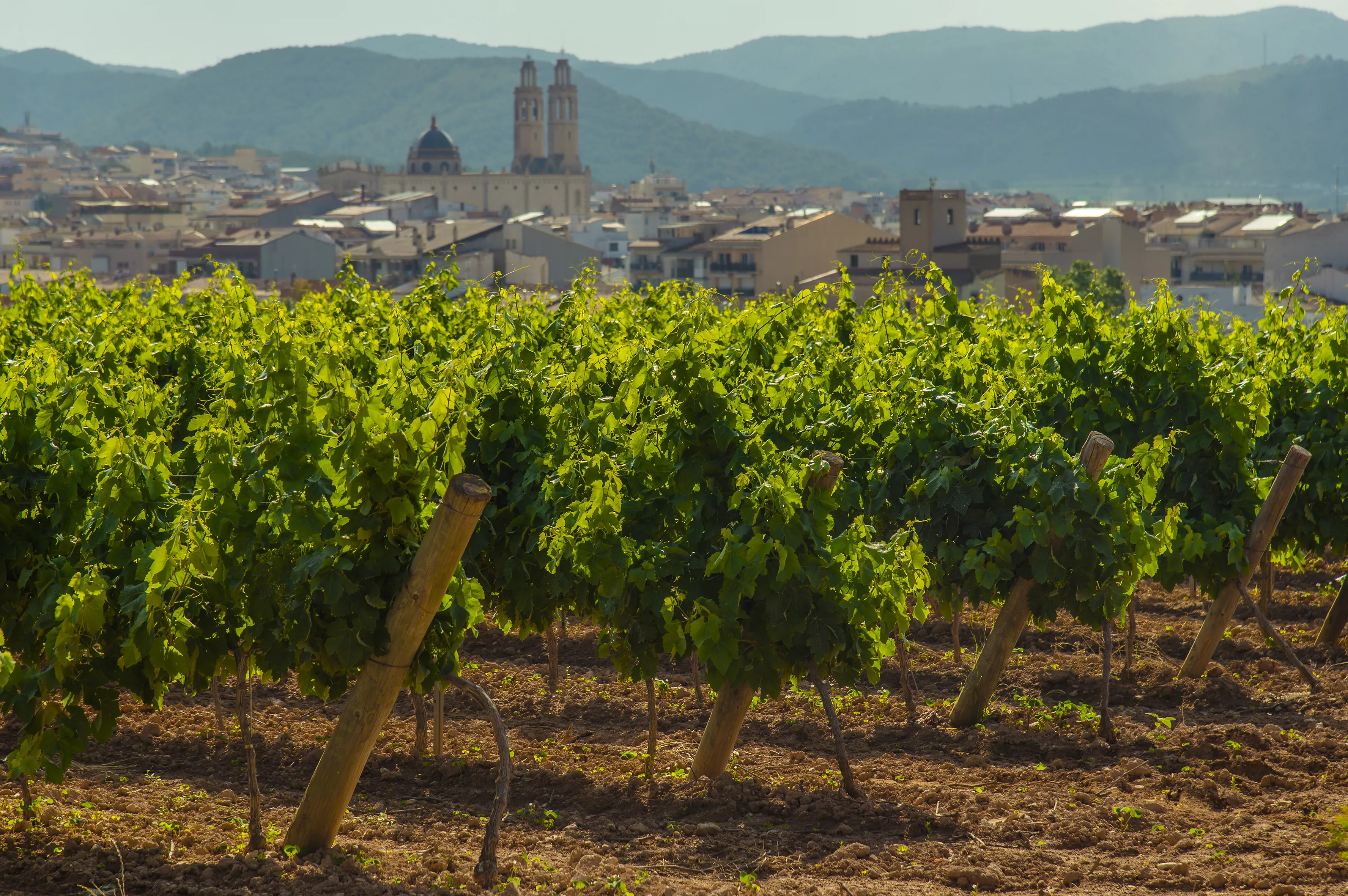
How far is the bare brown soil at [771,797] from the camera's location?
18.5 ft

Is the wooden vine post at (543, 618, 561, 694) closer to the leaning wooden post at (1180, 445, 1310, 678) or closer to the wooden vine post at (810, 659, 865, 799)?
the wooden vine post at (810, 659, 865, 799)

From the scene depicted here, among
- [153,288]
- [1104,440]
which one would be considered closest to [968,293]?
[153,288]

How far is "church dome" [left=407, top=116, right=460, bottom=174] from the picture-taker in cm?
15925

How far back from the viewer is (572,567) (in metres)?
7.34

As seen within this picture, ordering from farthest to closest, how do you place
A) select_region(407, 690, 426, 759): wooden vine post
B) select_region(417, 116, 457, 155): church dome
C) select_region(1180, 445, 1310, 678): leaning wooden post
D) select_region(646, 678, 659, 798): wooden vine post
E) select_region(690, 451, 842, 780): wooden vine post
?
select_region(417, 116, 457, 155): church dome < select_region(1180, 445, 1310, 678): leaning wooden post < select_region(407, 690, 426, 759): wooden vine post < select_region(646, 678, 659, 798): wooden vine post < select_region(690, 451, 842, 780): wooden vine post

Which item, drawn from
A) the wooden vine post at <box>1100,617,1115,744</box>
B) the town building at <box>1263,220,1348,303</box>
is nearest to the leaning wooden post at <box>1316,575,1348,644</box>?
the wooden vine post at <box>1100,617,1115,744</box>

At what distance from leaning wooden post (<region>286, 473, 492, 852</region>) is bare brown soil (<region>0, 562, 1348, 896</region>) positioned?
0.60 ft

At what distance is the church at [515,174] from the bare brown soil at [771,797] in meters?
130

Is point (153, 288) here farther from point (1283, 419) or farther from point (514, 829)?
point (1283, 419)

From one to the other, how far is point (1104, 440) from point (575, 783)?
11.3 feet

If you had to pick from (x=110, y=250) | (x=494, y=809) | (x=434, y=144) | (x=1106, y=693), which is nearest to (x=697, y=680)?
(x=1106, y=693)

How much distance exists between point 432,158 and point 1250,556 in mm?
158377

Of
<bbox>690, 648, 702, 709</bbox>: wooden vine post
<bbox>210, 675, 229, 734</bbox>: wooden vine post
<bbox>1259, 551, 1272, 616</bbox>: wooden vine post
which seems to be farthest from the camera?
<bbox>1259, 551, 1272, 616</bbox>: wooden vine post

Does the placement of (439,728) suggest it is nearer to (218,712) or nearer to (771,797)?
(218,712)
